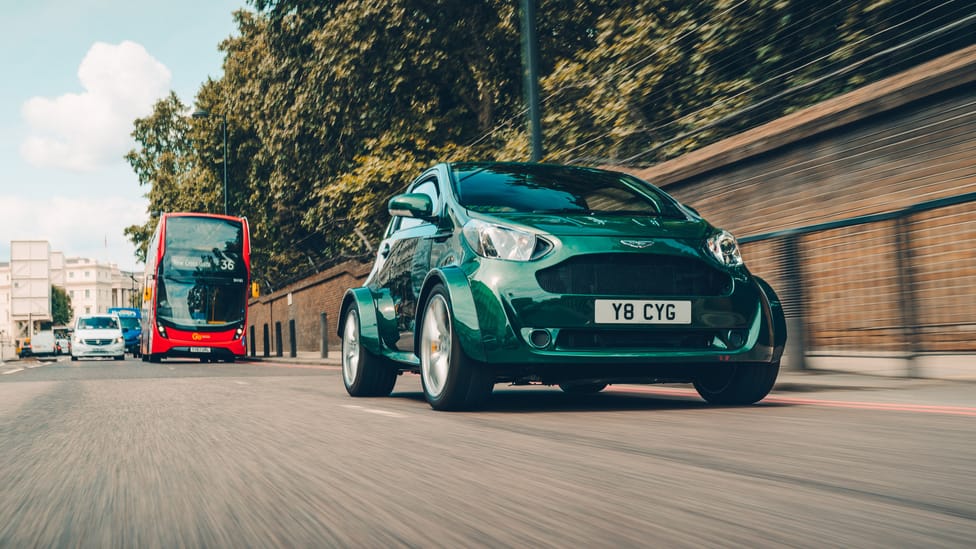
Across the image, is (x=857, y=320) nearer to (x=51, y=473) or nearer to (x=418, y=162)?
(x=51, y=473)

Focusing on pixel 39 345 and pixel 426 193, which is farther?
pixel 39 345

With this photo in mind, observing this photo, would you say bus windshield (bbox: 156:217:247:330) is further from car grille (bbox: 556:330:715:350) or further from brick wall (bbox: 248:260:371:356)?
car grille (bbox: 556:330:715:350)

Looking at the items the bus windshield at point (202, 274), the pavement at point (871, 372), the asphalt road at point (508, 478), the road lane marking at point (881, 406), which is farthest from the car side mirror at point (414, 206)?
the bus windshield at point (202, 274)

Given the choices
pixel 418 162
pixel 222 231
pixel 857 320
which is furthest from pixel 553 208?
pixel 222 231

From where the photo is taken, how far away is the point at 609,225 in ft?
19.6

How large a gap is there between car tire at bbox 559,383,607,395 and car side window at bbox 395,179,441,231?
71.4 inches

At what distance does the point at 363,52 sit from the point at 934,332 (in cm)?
1718

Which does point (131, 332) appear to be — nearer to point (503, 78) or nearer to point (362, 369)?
point (503, 78)

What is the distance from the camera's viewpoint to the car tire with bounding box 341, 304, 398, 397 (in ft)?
26.6

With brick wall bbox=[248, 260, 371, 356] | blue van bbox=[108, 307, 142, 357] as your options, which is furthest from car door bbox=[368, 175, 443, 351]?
blue van bbox=[108, 307, 142, 357]

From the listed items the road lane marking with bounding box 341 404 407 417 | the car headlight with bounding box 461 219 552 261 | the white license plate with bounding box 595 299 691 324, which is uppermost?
the car headlight with bounding box 461 219 552 261

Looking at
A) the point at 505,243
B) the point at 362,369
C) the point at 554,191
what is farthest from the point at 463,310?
the point at 362,369

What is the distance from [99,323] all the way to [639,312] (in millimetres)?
40484

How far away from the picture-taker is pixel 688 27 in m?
Answer: 14.8
